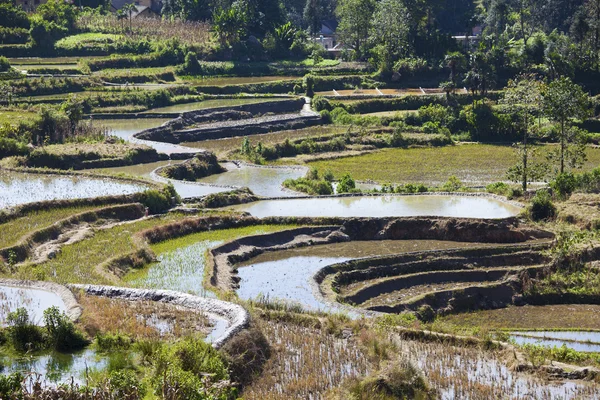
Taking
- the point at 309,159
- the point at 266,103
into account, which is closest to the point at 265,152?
the point at 309,159

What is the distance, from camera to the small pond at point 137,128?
39.3 metres

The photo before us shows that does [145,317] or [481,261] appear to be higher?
[145,317]

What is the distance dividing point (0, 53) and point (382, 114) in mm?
20649

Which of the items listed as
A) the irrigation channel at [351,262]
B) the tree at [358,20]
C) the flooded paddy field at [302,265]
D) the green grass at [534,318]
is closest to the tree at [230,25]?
the tree at [358,20]

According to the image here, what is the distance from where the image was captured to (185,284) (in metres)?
21.7

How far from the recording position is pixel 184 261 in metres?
23.9

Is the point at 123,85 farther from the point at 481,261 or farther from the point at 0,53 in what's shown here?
the point at 481,261

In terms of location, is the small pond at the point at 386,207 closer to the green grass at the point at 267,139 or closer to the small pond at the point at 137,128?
the small pond at the point at 137,128

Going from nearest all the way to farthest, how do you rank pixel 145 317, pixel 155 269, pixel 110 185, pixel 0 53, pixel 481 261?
pixel 145 317, pixel 155 269, pixel 481 261, pixel 110 185, pixel 0 53

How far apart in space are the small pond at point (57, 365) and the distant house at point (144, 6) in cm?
5989

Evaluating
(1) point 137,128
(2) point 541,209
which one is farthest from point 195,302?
(1) point 137,128

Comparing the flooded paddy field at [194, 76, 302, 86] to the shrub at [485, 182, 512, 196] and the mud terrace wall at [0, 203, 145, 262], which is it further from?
the mud terrace wall at [0, 203, 145, 262]

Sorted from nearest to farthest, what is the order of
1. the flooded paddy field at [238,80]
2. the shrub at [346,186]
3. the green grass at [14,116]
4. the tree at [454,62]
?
the shrub at [346,186], the green grass at [14,116], the tree at [454,62], the flooded paddy field at [238,80]

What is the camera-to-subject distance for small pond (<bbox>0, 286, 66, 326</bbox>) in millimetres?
16234
